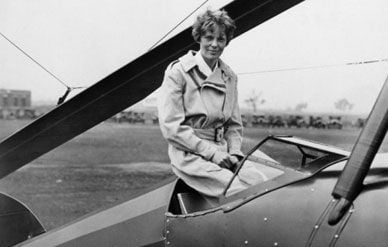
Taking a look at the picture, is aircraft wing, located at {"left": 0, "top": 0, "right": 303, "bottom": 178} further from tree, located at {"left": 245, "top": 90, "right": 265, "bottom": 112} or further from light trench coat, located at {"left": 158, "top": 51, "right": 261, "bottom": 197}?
tree, located at {"left": 245, "top": 90, "right": 265, "bottom": 112}

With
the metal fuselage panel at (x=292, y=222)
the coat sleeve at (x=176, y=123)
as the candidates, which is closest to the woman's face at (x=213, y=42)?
the coat sleeve at (x=176, y=123)

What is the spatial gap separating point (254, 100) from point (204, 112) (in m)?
6.86

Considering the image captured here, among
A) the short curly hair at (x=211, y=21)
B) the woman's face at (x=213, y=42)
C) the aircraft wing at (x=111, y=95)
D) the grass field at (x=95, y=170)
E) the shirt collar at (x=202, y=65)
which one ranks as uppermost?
the short curly hair at (x=211, y=21)

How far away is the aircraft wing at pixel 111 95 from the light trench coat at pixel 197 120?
68 centimetres

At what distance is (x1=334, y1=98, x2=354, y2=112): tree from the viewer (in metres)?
10.6

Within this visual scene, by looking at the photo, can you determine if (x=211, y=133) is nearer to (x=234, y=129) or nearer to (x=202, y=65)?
(x=234, y=129)

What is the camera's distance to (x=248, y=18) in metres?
3.94

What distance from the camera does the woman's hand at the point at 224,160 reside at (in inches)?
122

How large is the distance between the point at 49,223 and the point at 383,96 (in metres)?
6.26

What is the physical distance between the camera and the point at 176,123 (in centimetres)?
312

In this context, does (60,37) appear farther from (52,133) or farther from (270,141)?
(270,141)

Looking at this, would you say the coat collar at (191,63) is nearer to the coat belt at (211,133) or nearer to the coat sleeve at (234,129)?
the coat sleeve at (234,129)

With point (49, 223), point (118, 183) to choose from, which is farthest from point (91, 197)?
point (49, 223)

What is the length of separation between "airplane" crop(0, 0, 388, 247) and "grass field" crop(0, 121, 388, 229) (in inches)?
123
